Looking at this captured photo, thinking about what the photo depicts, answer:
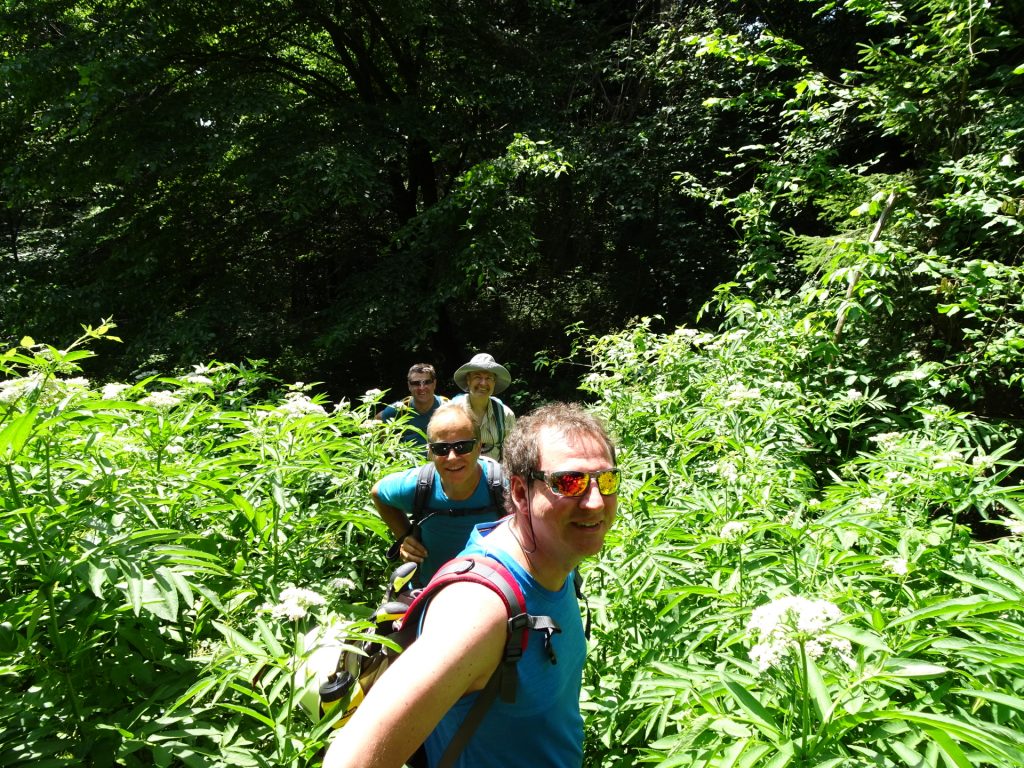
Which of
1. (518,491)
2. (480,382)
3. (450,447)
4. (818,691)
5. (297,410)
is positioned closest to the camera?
(818,691)

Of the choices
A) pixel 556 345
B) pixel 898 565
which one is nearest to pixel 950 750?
pixel 898 565

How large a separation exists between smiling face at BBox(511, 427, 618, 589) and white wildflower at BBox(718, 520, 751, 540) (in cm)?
52

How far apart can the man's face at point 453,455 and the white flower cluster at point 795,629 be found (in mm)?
1564

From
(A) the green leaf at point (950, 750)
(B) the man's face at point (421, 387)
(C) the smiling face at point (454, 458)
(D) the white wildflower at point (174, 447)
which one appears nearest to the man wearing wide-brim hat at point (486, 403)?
(B) the man's face at point (421, 387)

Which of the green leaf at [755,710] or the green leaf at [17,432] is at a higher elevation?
the green leaf at [17,432]

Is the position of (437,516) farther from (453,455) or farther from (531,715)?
(531,715)

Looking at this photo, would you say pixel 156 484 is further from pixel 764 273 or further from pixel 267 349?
pixel 267 349

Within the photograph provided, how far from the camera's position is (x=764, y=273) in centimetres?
606

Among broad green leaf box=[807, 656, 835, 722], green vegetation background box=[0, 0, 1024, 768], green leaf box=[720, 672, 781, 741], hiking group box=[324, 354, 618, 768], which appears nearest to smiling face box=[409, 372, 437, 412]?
green vegetation background box=[0, 0, 1024, 768]

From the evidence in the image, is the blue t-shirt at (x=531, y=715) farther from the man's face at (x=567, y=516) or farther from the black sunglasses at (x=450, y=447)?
the black sunglasses at (x=450, y=447)

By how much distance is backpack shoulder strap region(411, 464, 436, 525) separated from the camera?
2678 millimetres

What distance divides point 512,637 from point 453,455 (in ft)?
4.77

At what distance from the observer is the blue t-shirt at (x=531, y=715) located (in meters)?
1.32

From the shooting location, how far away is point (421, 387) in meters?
4.94
